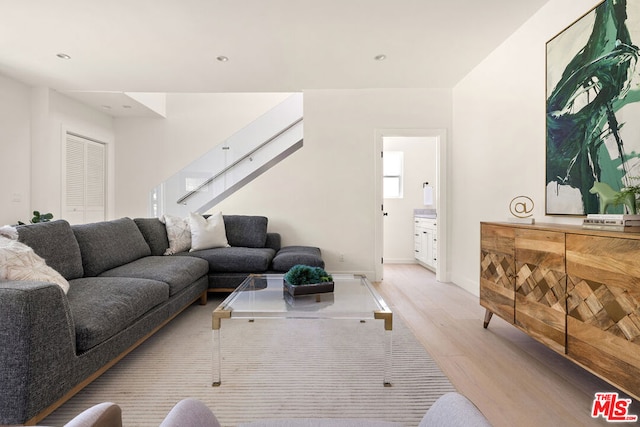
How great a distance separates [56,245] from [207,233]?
5.40ft

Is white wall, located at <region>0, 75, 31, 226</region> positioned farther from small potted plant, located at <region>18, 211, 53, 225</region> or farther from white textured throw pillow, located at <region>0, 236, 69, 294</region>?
white textured throw pillow, located at <region>0, 236, 69, 294</region>

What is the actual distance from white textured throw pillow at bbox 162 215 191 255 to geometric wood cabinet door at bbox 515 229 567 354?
3320 millimetres

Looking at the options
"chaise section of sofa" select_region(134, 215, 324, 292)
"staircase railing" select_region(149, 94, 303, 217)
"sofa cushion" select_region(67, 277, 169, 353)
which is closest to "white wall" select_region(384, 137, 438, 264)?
"staircase railing" select_region(149, 94, 303, 217)

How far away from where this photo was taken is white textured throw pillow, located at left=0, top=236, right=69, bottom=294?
152 cm

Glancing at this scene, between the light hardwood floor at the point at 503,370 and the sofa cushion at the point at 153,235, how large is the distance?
264 cm

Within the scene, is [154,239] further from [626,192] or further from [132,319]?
[626,192]

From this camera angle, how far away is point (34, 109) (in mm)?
4211

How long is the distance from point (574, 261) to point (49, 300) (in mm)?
2499

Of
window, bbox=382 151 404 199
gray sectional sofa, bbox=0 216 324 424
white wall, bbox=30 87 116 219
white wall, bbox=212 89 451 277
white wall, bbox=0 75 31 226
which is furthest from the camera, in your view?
window, bbox=382 151 404 199

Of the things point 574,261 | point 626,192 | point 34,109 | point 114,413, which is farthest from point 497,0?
point 34,109

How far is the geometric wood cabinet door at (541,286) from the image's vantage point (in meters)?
1.74

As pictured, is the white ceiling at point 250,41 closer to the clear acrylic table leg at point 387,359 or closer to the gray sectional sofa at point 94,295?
the gray sectional sofa at point 94,295

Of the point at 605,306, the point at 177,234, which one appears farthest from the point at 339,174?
the point at 605,306

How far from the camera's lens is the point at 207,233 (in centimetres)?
374
